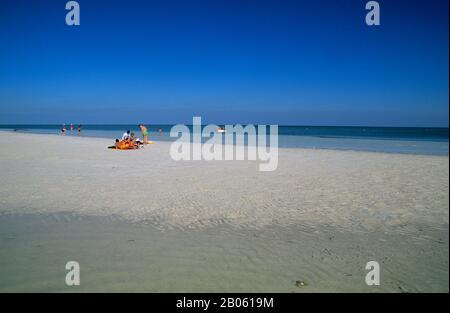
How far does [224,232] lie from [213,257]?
1.10 metres

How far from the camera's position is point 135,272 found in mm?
4344

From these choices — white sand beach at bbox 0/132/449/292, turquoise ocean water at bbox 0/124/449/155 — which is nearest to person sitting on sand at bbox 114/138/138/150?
white sand beach at bbox 0/132/449/292

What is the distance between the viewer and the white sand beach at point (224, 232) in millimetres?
4211

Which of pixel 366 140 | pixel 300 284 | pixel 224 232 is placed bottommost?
pixel 300 284

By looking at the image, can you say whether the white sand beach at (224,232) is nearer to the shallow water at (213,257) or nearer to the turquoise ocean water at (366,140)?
the shallow water at (213,257)

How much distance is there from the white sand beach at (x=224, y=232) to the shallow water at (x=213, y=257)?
0.06 ft

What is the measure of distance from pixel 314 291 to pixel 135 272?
233 cm

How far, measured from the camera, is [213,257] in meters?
4.86

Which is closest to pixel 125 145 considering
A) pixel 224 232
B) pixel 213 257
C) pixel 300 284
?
pixel 224 232

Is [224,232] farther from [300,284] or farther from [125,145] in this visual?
[125,145]

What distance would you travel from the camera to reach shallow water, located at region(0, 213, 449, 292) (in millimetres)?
4062

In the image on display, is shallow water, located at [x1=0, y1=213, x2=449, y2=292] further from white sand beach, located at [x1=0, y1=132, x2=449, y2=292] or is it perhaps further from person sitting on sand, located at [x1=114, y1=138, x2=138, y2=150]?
person sitting on sand, located at [x1=114, y1=138, x2=138, y2=150]

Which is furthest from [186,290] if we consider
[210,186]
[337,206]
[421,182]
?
[421,182]
